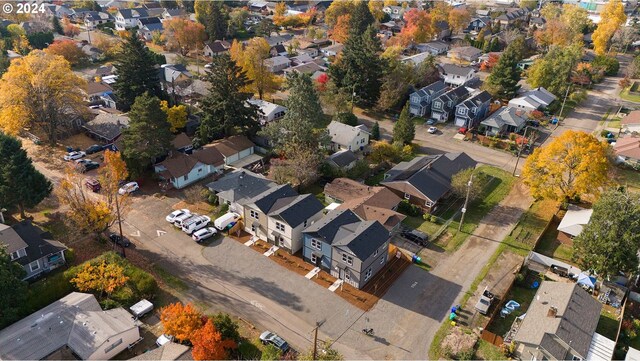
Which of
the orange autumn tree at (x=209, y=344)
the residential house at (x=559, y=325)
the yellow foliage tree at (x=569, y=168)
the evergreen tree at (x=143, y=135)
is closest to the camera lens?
the orange autumn tree at (x=209, y=344)

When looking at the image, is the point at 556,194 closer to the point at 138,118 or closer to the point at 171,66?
the point at 138,118

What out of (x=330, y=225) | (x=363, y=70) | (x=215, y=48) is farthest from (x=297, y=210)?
(x=215, y=48)

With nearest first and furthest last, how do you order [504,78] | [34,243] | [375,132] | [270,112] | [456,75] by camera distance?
[34,243] < [375,132] < [270,112] < [504,78] < [456,75]

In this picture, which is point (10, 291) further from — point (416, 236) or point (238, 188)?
point (416, 236)

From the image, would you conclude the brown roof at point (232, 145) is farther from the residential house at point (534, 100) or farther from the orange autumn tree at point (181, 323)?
the residential house at point (534, 100)

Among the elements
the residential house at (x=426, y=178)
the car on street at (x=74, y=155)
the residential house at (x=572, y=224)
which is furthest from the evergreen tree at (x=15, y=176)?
the residential house at (x=572, y=224)

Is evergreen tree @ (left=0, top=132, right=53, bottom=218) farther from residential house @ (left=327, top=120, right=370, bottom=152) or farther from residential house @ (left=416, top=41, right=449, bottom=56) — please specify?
residential house @ (left=416, top=41, right=449, bottom=56)

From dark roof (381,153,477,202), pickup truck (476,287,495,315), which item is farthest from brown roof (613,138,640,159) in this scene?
pickup truck (476,287,495,315)
